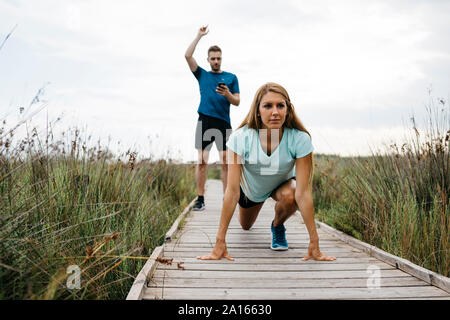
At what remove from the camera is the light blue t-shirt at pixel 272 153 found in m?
2.76

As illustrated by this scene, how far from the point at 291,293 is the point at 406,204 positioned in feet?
5.01

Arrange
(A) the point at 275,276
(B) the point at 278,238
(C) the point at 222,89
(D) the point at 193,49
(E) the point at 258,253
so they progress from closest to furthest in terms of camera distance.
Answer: (A) the point at 275,276 < (E) the point at 258,253 < (B) the point at 278,238 < (C) the point at 222,89 < (D) the point at 193,49

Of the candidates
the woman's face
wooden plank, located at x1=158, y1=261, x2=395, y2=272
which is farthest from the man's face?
wooden plank, located at x1=158, y1=261, x2=395, y2=272

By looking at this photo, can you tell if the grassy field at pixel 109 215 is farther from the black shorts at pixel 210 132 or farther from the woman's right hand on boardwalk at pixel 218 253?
the black shorts at pixel 210 132

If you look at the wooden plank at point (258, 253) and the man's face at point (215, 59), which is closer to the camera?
the wooden plank at point (258, 253)

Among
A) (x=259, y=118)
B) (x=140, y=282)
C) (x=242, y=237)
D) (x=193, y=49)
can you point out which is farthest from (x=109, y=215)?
(x=193, y=49)

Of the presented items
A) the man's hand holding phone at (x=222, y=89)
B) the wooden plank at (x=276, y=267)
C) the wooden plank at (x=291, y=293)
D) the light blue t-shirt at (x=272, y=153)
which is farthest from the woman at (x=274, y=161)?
the man's hand holding phone at (x=222, y=89)

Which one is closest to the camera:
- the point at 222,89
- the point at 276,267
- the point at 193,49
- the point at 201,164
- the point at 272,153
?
the point at 276,267

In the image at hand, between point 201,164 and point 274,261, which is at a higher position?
point 201,164

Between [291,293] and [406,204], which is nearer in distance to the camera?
[291,293]

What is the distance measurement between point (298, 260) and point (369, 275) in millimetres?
543

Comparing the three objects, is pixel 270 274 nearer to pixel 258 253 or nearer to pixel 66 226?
pixel 258 253

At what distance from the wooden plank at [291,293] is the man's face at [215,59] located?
357cm

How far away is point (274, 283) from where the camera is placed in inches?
89.7
